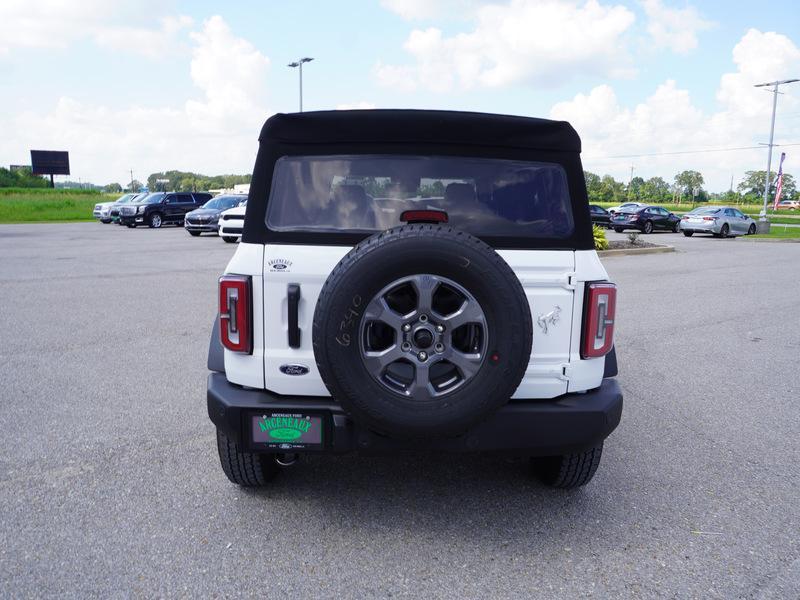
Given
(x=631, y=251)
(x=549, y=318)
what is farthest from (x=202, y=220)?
(x=549, y=318)

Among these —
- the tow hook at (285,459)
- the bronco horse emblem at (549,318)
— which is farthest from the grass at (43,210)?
the bronco horse emblem at (549,318)

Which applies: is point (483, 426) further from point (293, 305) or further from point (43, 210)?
point (43, 210)

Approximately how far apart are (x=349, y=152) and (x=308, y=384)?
1121 mm

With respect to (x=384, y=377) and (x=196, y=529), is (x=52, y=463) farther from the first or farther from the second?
(x=384, y=377)

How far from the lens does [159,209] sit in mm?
31625

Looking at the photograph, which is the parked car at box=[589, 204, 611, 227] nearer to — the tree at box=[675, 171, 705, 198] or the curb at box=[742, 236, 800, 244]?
the curb at box=[742, 236, 800, 244]

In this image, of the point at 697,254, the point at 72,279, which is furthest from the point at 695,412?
the point at 697,254

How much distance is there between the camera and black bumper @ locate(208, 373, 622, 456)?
3.01 m

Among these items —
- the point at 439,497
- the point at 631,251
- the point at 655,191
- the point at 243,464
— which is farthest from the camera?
the point at 655,191

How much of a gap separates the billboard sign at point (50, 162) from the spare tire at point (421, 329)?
97.8 meters

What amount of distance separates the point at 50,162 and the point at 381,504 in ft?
322

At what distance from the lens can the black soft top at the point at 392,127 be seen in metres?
3.13

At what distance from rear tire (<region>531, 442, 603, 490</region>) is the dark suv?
30.7 meters

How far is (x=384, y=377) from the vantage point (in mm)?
2826
